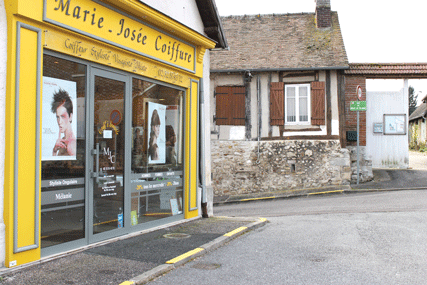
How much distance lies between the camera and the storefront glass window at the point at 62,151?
17.3 feet

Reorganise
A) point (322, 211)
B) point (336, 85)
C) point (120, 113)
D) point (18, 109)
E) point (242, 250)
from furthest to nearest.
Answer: point (336, 85)
point (322, 211)
point (120, 113)
point (242, 250)
point (18, 109)

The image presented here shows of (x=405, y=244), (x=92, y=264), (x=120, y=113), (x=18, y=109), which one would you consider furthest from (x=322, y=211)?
(x=18, y=109)

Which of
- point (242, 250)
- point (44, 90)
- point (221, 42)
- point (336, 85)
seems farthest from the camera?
point (336, 85)

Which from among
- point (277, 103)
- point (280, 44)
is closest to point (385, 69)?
point (280, 44)

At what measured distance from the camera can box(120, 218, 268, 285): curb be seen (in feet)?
14.8

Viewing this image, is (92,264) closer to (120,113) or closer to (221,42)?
(120,113)

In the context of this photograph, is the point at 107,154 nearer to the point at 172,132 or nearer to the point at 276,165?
the point at 172,132

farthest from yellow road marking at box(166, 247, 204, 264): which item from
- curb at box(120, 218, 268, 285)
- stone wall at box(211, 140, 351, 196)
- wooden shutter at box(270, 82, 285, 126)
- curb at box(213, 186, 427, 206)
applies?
wooden shutter at box(270, 82, 285, 126)

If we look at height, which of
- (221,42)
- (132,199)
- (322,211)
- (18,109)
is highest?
(221,42)

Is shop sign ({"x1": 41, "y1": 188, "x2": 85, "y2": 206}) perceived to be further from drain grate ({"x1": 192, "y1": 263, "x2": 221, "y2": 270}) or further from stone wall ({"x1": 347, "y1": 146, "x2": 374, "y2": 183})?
stone wall ({"x1": 347, "y1": 146, "x2": 374, "y2": 183})

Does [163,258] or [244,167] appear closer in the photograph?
[163,258]

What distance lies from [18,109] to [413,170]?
638 inches

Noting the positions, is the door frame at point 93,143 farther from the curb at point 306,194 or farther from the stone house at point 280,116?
the stone house at point 280,116

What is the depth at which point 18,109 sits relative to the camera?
188 inches
